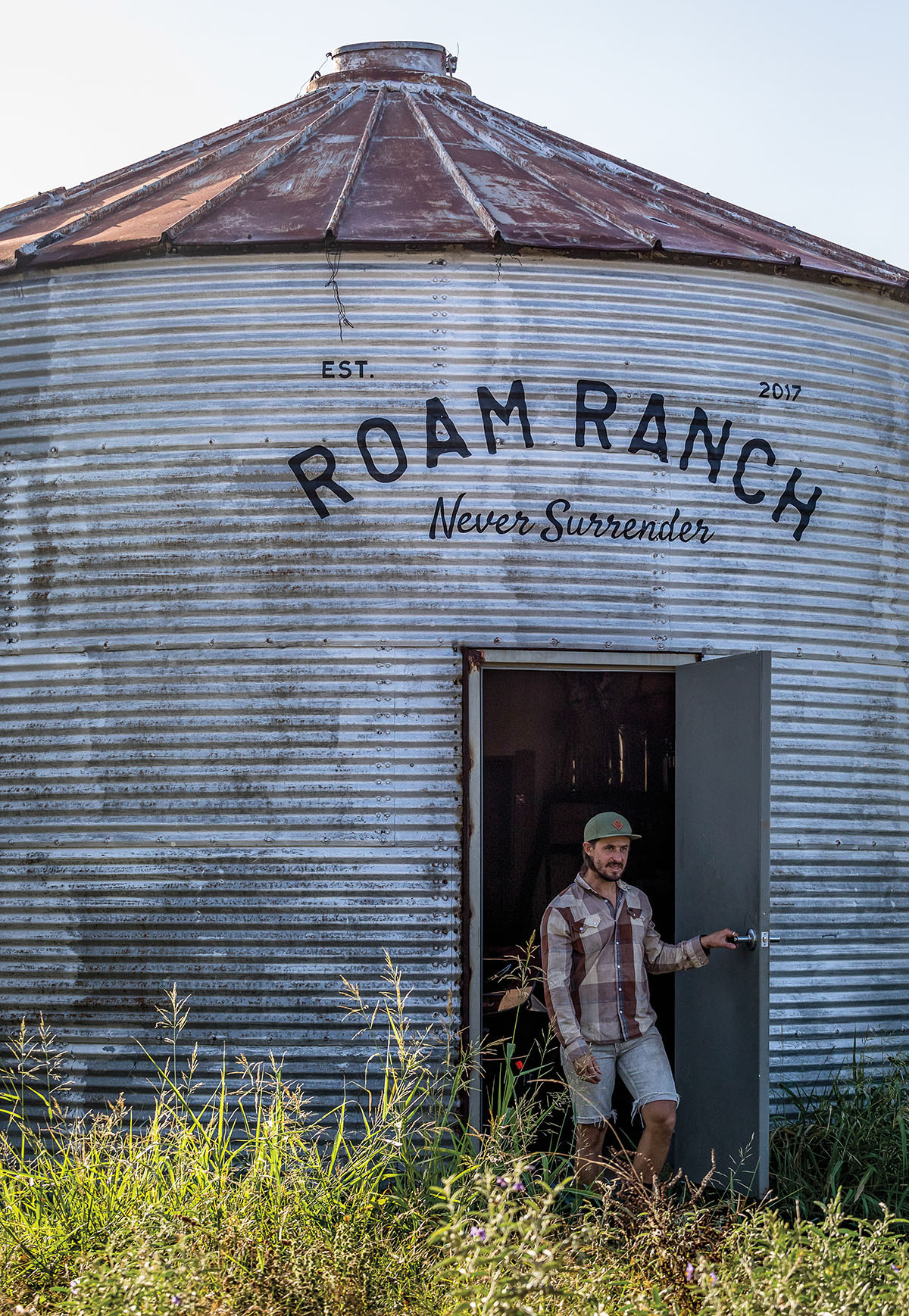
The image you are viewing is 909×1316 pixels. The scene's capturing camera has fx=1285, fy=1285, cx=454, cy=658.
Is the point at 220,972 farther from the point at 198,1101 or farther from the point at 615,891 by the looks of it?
the point at 615,891

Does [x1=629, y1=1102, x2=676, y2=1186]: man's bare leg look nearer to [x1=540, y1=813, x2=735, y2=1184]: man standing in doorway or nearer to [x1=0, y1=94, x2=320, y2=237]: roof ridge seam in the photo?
[x1=540, y1=813, x2=735, y2=1184]: man standing in doorway

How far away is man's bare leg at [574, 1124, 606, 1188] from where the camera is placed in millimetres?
5320

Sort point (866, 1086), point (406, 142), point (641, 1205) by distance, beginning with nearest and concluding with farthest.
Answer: point (641, 1205)
point (866, 1086)
point (406, 142)

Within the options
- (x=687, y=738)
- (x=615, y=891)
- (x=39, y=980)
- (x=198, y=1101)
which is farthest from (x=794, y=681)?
(x=39, y=980)

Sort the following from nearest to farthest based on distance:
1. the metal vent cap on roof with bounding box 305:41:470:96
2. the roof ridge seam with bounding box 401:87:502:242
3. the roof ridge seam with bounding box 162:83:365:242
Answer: the roof ridge seam with bounding box 401:87:502:242
the roof ridge seam with bounding box 162:83:365:242
the metal vent cap on roof with bounding box 305:41:470:96

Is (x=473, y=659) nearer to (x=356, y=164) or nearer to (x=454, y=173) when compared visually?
(x=454, y=173)

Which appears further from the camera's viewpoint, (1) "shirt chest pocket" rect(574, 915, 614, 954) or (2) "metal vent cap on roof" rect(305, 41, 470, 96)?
(2) "metal vent cap on roof" rect(305, 41, 470, 96)

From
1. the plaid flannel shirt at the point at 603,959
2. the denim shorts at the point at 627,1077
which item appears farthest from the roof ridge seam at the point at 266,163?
the denim shorts at the point at 627,1077

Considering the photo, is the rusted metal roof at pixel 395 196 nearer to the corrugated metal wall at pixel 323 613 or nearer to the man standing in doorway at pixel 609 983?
the corrugated metal wall at pixel 323 613

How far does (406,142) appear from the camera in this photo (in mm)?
7789

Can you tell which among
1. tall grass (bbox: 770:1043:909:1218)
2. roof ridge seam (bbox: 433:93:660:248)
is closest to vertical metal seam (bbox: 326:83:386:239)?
roof ridge seam (bbox: 433:93:660:248)

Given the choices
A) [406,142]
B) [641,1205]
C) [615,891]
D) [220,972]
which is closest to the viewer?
[641,1205]

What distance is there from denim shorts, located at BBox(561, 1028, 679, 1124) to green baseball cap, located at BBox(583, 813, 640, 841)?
2.83 feet

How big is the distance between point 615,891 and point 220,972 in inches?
73.8
